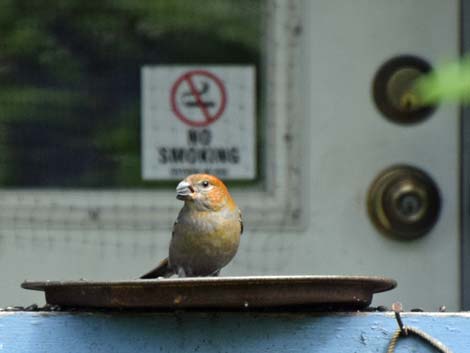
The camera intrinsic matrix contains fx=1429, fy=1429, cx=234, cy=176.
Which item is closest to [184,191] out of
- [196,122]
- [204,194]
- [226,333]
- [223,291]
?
[204,194]

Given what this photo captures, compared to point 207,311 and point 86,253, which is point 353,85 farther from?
point 207,311

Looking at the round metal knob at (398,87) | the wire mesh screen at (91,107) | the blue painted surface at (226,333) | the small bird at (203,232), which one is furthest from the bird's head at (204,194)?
the round metal knob at (398,87)

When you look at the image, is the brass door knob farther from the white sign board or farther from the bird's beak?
the bird's beak

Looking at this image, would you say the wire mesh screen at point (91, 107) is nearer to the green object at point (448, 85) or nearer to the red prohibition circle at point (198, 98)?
the red prohibition circle at point (198, 98)

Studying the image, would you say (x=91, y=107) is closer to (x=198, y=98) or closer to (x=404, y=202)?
(x=198, y=98)

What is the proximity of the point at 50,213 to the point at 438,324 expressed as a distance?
2884 mm

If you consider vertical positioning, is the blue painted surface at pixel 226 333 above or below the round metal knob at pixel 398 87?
below

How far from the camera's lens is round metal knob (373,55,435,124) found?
4.91 metres

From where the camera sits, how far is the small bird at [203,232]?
122 inches

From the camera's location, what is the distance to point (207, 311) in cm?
220

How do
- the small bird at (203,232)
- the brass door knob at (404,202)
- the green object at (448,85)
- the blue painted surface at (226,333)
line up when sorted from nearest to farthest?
the green object at (448,85)
the blue painted surface at (226,333)
the small bird at (203,232)
the brass door knob at (404,202)

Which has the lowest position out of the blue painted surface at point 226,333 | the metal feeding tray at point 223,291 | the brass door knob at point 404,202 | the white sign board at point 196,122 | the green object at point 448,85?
the blue painted surface at point 226,333

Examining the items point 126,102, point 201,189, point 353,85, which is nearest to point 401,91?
point 353,85

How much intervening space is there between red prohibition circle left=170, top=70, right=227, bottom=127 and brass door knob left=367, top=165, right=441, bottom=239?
0.60 meters
